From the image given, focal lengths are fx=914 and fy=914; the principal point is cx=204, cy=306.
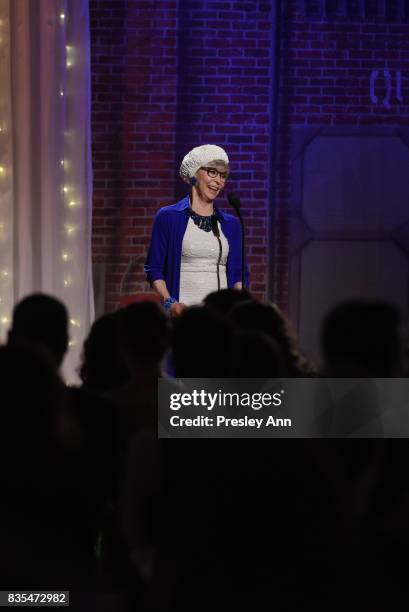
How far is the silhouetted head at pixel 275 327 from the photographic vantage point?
2.45 m

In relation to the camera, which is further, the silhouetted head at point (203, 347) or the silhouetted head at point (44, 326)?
the silhouetted head at point (44, 326)

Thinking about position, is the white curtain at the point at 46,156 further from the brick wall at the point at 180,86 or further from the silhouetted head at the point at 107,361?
the silhouetted head at the point at 107,361

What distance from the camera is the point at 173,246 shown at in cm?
436

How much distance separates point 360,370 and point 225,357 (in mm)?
271

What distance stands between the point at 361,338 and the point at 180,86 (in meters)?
4.57

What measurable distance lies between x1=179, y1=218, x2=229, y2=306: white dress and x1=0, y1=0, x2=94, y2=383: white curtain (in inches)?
33.9

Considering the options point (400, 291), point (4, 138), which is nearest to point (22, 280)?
point (4, 138)

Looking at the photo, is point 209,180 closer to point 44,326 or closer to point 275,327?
point 275,327

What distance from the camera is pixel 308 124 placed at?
5.95m

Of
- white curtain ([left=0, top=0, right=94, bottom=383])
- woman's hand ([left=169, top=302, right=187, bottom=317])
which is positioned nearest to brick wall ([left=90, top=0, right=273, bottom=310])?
white curtain ([left=0, top=0, right=94, bottom=383])

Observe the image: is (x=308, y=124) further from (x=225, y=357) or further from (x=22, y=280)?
(x=225, y=357)

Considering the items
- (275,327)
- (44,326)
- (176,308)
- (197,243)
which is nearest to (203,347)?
(44,326)

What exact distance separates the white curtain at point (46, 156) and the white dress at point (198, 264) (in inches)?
33.9

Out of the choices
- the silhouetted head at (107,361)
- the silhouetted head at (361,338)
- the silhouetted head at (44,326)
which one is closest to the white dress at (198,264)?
the silhouetted head at (107,361)
